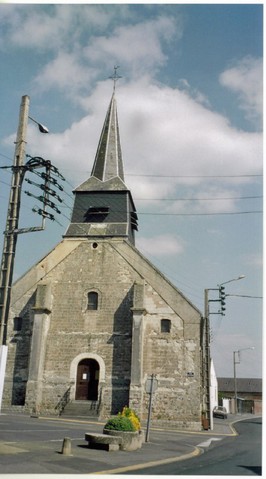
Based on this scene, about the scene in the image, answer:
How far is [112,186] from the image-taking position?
2891 centimetres

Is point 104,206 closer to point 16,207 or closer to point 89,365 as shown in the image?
point 89,365

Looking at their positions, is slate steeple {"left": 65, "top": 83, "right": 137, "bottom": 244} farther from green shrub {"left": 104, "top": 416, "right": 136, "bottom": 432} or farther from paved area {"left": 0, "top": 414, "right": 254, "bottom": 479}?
green shrub {"left": 104, "top": 416, "right": 136, "bottom": 432}

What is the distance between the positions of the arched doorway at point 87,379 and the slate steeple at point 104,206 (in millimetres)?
7410

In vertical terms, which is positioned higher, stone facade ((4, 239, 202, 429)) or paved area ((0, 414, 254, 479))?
stone facade ((4, 239, 202, 429))

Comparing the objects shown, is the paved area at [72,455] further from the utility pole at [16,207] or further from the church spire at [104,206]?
the church spire at [104,206]

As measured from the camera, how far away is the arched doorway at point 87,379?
24.1m

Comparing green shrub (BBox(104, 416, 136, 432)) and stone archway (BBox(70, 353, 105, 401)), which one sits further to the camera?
stone archway (BBox(70, 353, 105, 401))

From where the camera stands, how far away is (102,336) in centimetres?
2464

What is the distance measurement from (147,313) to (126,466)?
49.4 ft

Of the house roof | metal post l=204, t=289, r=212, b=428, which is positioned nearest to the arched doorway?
metal post l=204, t=289, r=212, b=428

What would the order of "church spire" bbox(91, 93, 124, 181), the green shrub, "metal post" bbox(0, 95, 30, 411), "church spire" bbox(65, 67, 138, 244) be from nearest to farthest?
"metal post" bbox(0, 95, 30, 411) → the green shrub → "church spire" bbox(65, 67, 138, 244) → "church spire" bbox(91, 93, 124, 181)

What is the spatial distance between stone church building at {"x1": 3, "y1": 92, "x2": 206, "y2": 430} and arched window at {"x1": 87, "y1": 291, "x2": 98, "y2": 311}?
0.18ft

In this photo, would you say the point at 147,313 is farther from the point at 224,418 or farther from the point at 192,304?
the point at 224,418

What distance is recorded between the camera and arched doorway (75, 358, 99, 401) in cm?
2412
